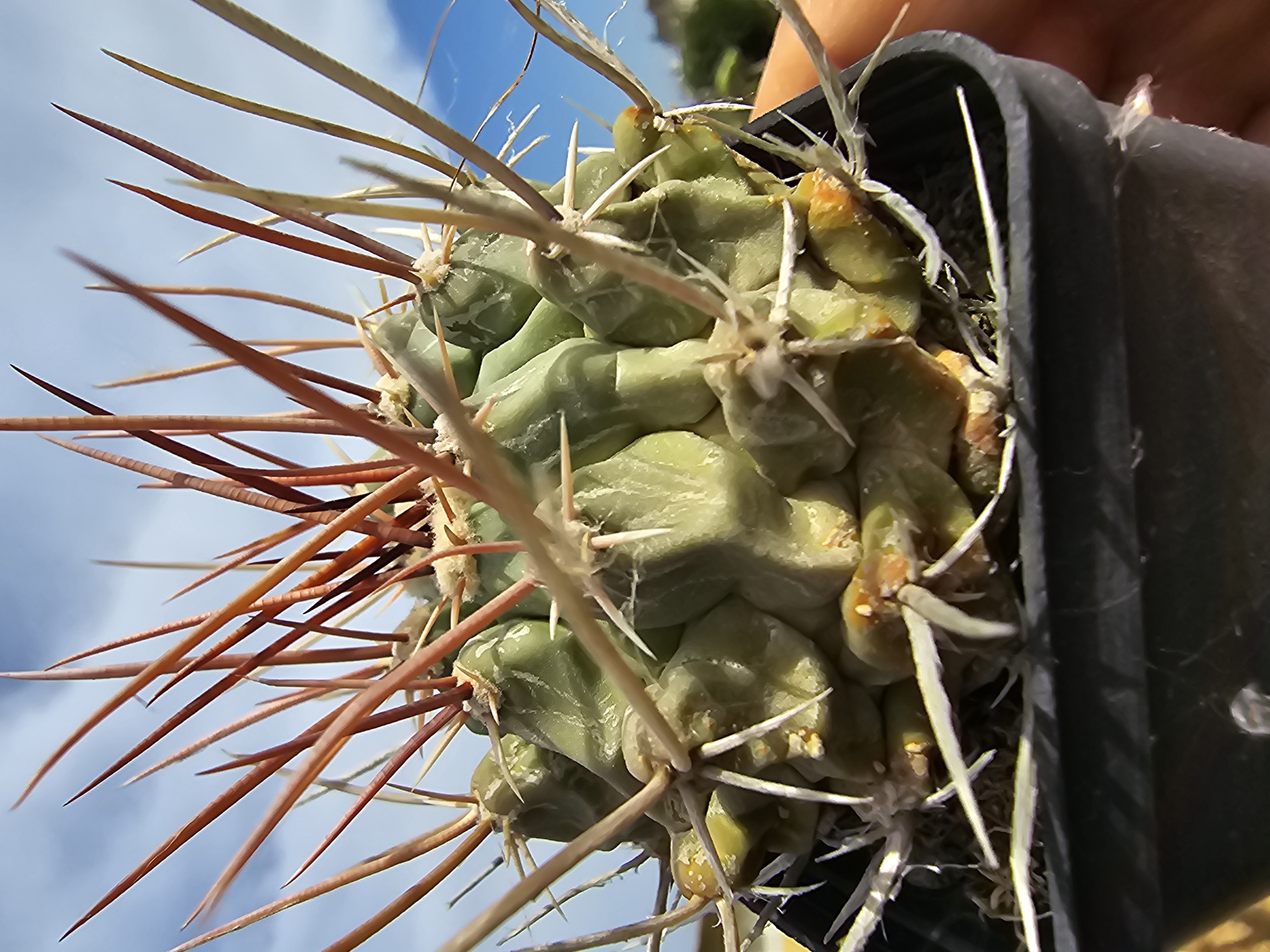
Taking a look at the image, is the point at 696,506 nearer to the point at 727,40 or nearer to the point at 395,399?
the point at 395,399

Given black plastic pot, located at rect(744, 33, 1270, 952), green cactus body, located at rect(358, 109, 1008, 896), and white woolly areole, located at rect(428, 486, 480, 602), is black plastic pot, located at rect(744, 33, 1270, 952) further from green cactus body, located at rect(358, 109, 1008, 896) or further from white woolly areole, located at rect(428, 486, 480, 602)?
white woolly areole, located at rect(428, 486, 480, 602)

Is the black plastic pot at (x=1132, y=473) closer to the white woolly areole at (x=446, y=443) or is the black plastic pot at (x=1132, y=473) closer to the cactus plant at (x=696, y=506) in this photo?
the cactus plant at (x=696, y=506)

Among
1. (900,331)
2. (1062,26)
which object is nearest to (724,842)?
(900,331)

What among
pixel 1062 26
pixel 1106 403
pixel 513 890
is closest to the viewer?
pixel 513 890

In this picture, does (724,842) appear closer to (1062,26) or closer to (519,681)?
(519,681)

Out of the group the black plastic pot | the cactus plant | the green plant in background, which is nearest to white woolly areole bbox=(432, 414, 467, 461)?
the cactus plant

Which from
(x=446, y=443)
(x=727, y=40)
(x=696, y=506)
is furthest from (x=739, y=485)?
(x=727, y=40)
